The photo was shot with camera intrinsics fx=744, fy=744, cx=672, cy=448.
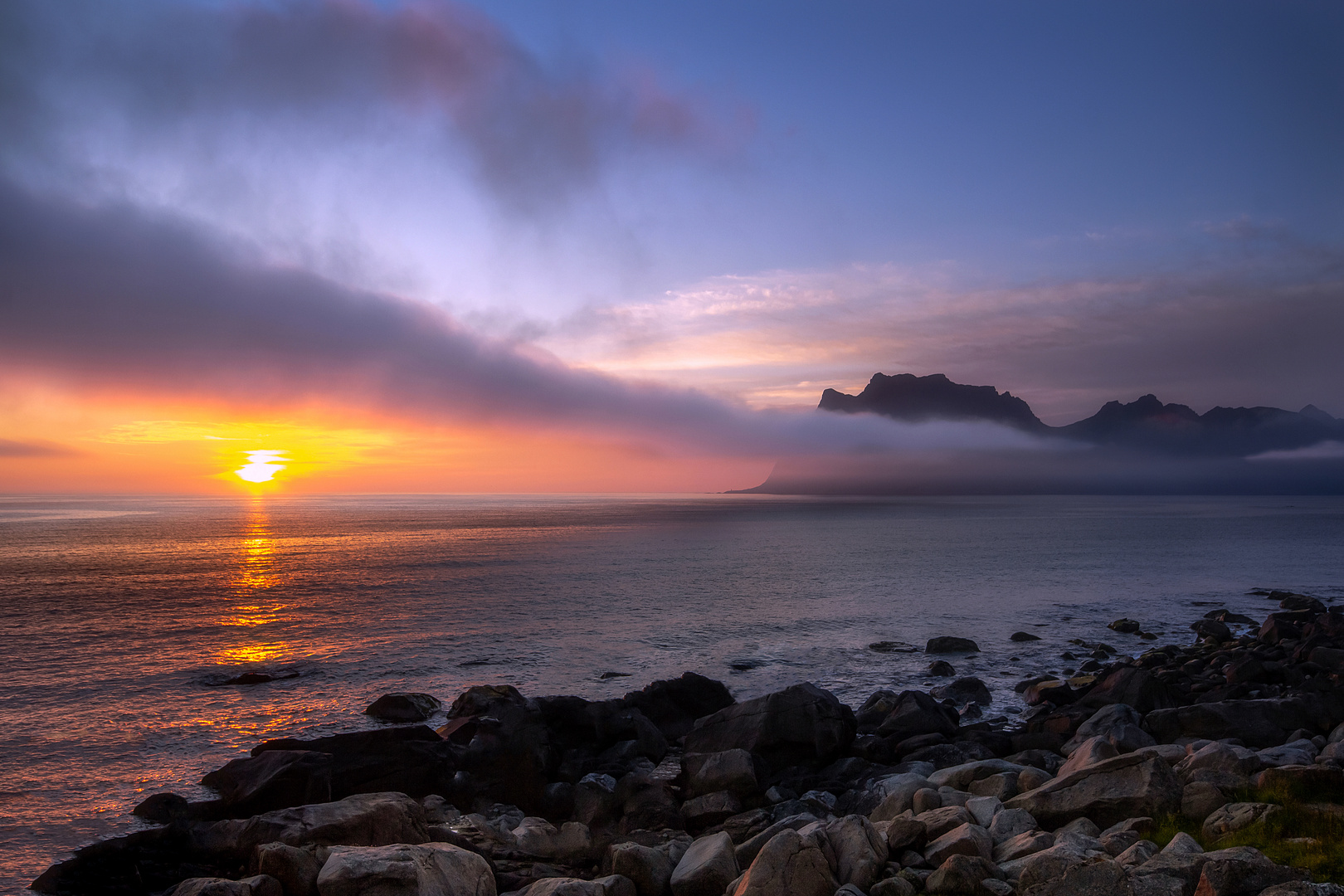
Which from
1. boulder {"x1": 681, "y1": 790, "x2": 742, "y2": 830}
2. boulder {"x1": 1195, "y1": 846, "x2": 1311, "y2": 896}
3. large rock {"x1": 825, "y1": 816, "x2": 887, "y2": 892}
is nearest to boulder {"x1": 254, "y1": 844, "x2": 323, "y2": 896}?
boulder {"x1": 681, "y1": 790, "x2": 742, "y2": 830}

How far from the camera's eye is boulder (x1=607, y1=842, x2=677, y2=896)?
1250 cm

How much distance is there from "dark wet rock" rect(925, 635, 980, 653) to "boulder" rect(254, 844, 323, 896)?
32.0 m

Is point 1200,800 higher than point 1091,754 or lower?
higher

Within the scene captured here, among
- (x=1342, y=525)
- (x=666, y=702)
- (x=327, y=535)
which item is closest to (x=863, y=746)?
(x=666, y=702)

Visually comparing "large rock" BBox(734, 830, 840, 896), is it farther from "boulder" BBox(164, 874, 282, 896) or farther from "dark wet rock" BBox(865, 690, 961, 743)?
"dark wet rock" BBox(865, 690, 961, 743)

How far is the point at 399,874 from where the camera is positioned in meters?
11.2

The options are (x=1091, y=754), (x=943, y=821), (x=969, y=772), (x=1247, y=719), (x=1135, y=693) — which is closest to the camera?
(x=943, y=821)

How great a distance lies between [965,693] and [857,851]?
19.8 metres

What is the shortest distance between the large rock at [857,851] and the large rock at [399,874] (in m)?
5.82

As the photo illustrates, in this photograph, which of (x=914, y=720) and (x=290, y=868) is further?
(x=914, y=720)

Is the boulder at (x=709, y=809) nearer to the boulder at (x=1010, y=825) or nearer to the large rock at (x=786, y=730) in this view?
the large rock at (x=786, y=730)

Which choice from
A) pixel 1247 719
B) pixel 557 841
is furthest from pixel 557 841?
pixel 1247 719

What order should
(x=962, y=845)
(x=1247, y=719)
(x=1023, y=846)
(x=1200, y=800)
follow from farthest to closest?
1. (x=1247, y=719)
2. (x=1200, y=800)
3. (x=962, y=845)
4. (x=1023, y=846)

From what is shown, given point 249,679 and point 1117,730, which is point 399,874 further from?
point 249,679
